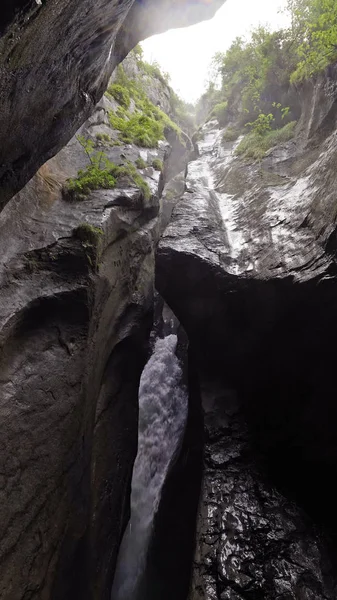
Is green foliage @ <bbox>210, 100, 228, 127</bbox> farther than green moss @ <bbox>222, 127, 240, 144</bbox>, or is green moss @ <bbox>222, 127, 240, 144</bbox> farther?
green foliage @ <bbox>210, 100, 228, 127</bbox>

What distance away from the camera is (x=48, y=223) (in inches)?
209

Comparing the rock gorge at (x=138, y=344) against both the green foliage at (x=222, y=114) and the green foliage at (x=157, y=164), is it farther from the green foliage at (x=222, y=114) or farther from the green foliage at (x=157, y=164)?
the green foliage at (x=222, y=114)

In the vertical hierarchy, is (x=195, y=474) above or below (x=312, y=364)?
below

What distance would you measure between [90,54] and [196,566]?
27.0 ft

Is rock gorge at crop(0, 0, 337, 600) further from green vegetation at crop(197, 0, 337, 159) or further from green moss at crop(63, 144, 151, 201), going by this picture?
green vegetation at crop(197, 0, 337, 159)

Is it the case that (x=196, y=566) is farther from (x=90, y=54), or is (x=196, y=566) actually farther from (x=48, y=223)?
(x=90, y=54)

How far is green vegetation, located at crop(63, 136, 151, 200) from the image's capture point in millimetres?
6258

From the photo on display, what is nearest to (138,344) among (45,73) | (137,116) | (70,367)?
(70,367)

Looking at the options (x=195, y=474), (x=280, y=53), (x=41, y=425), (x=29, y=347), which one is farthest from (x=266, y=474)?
(x=280, y=53)

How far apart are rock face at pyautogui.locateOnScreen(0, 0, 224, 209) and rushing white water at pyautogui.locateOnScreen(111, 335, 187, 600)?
25.6ft

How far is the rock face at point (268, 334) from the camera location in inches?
193

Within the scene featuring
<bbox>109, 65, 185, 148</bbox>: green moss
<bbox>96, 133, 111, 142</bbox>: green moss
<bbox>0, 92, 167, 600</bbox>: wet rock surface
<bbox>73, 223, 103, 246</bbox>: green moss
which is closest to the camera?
<bbox>0, 92, 167, 600</bbox>: wet rock surface

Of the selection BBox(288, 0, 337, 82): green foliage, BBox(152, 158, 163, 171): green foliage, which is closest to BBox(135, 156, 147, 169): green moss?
BBox(152, 158, 163, 171): green foliage

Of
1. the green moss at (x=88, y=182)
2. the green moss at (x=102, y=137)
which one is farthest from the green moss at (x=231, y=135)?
the green moss at (x=88, y=182)
